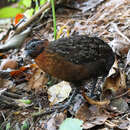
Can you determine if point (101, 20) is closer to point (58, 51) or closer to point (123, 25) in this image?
point (123, 25)

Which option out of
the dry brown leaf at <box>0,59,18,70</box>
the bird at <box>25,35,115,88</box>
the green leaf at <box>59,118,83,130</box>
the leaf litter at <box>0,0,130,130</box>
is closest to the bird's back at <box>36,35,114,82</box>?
the bird at <box>25,35,115,88</box>

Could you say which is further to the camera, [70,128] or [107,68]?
[107,68]

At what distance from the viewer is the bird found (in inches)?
132

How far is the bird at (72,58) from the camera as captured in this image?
335cm

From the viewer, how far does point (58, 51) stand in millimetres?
3428

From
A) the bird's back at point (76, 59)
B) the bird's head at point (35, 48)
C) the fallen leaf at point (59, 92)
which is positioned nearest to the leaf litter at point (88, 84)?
the fallen leaf at point (59, 92)

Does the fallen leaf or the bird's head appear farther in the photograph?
the fallen leaf

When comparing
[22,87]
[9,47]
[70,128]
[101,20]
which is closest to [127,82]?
[70,128]

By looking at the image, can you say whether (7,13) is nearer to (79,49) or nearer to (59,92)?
(59,92)

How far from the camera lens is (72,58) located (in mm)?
3426

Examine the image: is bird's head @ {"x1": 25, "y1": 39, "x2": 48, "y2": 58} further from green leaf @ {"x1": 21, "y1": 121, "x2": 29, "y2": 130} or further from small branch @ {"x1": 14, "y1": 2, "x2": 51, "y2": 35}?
small branch @ {"x1": 14, "y1": 2, "x2": 51, "y2": 35}

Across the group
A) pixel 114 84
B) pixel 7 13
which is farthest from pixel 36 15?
pixel 114 84

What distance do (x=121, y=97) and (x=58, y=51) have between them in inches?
44.9

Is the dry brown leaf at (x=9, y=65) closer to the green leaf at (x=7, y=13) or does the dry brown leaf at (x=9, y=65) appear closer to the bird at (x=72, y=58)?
the bird at (x=72, y=58)
